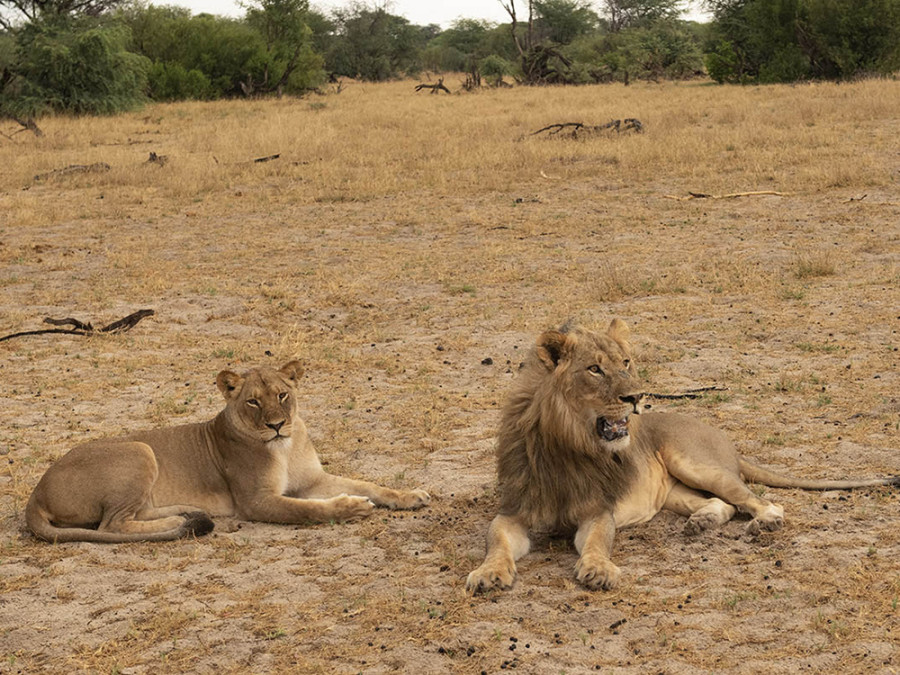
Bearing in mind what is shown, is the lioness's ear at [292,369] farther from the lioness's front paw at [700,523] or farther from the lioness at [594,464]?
the lioness's front paw at [700,523]

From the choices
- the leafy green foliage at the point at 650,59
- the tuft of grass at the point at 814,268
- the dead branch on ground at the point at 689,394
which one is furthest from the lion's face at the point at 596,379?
the leafy green foliage at the point at 650,59

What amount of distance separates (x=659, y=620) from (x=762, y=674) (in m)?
0.48

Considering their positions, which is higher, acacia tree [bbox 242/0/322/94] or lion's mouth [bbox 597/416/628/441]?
acacia tree [bbox 242/0/322/94]

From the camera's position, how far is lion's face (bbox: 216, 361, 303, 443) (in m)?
5.06

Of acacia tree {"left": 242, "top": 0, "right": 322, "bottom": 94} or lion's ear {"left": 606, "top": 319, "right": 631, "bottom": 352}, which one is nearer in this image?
lion's ear {"left": 606, "top": 319, "right": 631, "bottom": 352}

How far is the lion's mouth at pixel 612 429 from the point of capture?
4.43 m

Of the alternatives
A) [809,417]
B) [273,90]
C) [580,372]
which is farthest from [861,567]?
[273,90]

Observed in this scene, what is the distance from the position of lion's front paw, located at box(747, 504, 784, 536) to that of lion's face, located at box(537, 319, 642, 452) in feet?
2.27

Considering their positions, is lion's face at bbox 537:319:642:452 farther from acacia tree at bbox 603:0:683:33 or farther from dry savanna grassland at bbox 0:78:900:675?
acacia tree at bbox 603:0:683:33

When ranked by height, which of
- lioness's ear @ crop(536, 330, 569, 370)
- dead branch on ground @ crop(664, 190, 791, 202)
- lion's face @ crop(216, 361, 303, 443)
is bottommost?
lion's face @ crop(216, 361, 303, 443)

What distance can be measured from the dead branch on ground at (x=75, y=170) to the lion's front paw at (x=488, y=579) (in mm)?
14480

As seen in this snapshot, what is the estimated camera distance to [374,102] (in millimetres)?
30500

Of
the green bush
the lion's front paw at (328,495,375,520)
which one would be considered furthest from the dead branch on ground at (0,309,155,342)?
the green bush

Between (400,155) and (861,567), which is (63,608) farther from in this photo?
(400,155)
